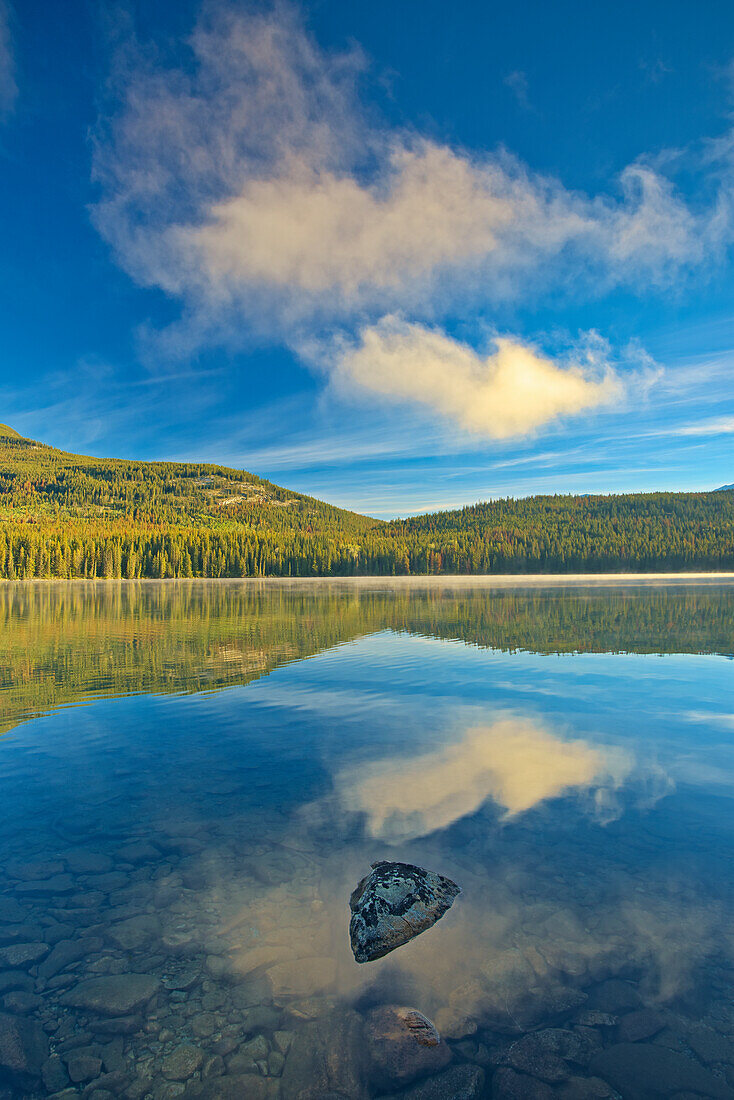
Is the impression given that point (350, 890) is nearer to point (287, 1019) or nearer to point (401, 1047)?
point (287, 1019)

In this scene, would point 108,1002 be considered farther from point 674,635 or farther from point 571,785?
point 674,635

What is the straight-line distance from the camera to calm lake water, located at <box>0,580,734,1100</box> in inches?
224

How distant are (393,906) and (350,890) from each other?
1.00 meters

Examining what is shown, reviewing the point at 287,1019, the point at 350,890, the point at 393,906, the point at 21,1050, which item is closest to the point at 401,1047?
the point at 287,1019

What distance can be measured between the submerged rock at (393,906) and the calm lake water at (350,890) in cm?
18

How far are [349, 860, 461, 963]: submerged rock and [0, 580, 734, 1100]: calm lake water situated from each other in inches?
7.2

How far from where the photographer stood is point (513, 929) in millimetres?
7625

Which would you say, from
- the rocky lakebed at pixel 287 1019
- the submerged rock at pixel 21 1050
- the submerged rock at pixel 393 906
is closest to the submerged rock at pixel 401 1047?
the rocky lakebed at pixel 287 1019

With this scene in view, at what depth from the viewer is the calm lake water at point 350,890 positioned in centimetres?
570

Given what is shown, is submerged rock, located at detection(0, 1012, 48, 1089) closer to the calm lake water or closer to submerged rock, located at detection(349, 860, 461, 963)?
the calm lake water

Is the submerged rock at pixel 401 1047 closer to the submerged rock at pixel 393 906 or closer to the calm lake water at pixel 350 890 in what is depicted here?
the calm lake water at pixel 350 890

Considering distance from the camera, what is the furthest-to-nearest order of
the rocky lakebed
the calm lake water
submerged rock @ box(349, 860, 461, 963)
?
1. submerged rock @ box(349, 860, 461, 963)
2. the calm lake water
3. the rocky lakebed

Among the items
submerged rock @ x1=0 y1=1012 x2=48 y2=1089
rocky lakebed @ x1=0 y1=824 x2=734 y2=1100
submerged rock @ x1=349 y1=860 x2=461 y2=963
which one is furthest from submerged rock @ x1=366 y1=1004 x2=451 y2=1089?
submerged rock @ x1=0 y1=1012 x2=48 y2=1089

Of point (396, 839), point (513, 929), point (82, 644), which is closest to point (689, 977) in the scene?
point (513, 929)
